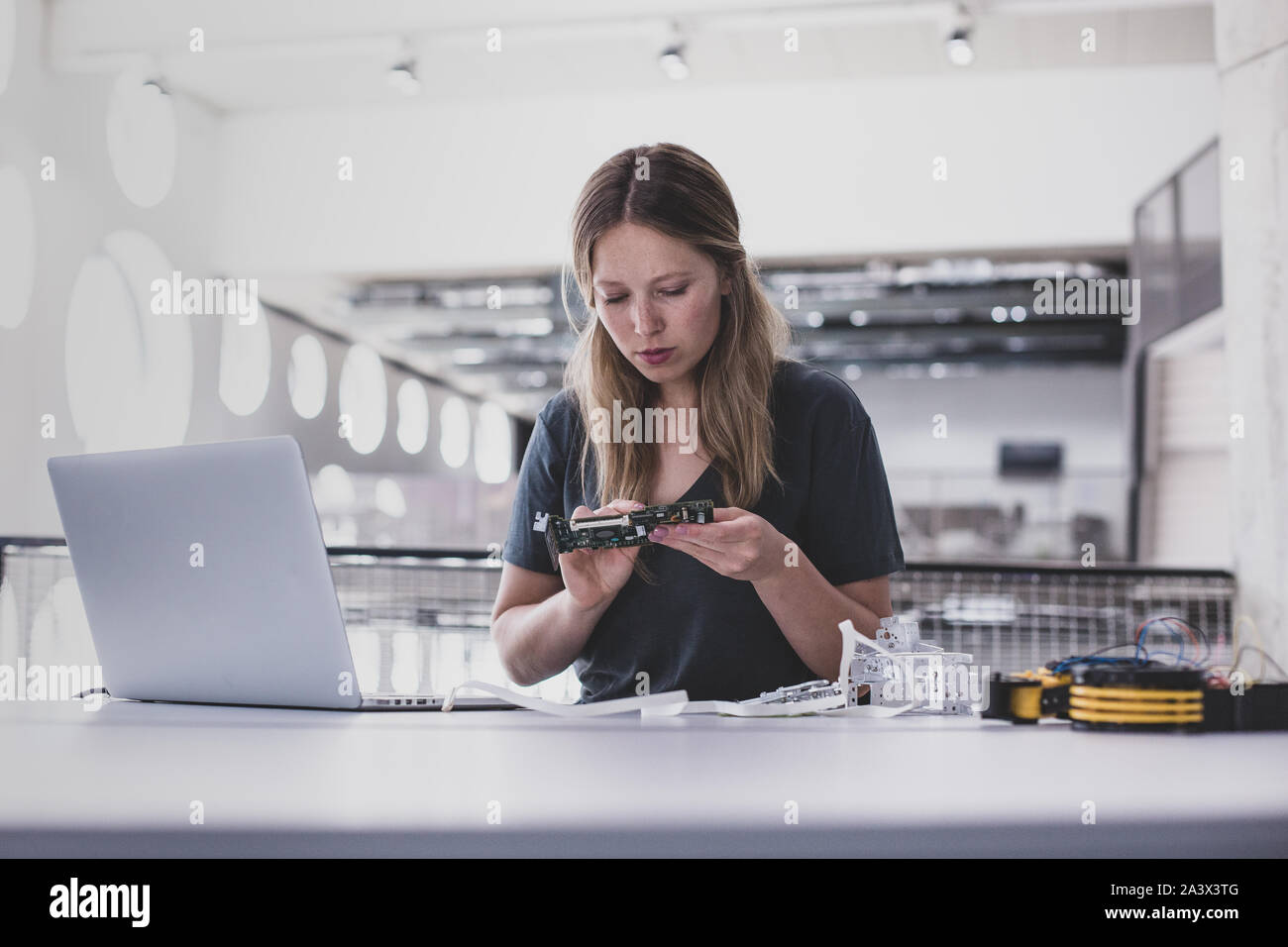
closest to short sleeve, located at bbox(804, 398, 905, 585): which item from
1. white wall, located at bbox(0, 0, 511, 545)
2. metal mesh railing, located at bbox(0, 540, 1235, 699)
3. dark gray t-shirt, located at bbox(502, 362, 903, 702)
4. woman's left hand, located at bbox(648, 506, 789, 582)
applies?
dark gray t-shirt, located at bbox(502, 362, 903, 702)

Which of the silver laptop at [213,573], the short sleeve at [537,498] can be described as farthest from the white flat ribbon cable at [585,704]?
the short sleeve at [537,498]

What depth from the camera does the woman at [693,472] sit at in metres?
1.38

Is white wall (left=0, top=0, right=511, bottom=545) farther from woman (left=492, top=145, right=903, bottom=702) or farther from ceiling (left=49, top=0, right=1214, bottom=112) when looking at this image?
woman (left=492, top=145, right=903, bottom=702)

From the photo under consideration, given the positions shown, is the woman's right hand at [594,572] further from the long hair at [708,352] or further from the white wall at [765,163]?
the white wall at [765,163]

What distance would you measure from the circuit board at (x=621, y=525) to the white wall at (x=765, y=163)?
4163mm

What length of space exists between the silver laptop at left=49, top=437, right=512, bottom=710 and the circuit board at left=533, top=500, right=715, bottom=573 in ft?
0.80

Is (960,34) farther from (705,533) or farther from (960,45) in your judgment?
(705,533)

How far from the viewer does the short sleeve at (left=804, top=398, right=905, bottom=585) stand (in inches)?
55.7

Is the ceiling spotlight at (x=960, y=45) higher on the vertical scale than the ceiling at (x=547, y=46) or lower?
lower

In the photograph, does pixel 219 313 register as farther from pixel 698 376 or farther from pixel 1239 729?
pixel 1239 729

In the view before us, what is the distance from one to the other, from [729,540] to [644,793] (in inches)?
16.3

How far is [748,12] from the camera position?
444 centimetres

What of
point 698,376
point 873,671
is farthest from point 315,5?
point 873,671

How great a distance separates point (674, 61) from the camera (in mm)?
4609
